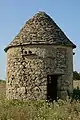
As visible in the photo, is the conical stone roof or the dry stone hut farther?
the conical stone roof

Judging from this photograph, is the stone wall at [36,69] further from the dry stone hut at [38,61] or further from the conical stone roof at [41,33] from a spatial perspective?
the conical stone roof at [41,33]

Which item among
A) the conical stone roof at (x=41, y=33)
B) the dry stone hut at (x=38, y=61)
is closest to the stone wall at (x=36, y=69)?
the dry stone hut at (x=38, y=61)

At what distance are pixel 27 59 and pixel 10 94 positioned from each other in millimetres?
2014

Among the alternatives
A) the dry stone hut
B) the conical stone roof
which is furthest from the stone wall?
the conical stone roof

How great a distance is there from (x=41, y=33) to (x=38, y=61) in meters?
1.53

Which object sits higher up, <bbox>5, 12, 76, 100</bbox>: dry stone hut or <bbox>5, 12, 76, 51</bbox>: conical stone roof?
<bbox>5, 12, 76, 51</bbox>: conical stone roof

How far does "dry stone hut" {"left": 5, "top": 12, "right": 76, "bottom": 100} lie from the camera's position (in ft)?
50.0

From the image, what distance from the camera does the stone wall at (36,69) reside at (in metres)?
15.2

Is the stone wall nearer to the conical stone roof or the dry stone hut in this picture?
the dry stone hut

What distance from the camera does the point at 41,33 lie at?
1598 cm

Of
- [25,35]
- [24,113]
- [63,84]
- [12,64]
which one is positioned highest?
[25,35]

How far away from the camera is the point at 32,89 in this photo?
15258mm

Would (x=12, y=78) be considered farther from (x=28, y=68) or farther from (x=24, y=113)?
(x=24, y=113)

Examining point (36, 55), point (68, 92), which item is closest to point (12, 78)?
point (36, 55)
